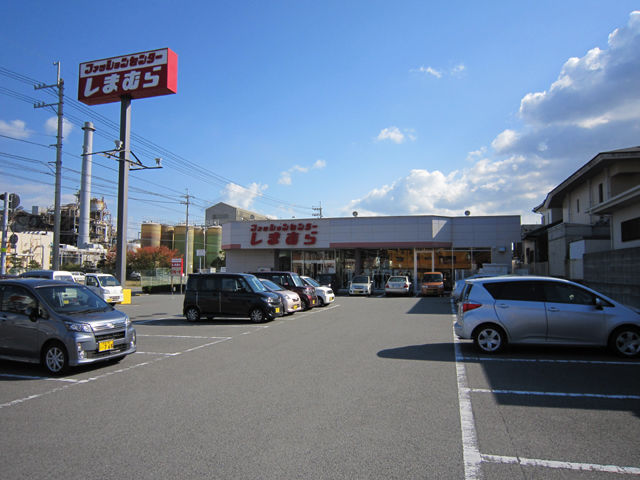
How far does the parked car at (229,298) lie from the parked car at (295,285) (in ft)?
13.4

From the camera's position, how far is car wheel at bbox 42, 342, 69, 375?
7727 mm

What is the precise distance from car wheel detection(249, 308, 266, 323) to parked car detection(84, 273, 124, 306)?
11462 mm

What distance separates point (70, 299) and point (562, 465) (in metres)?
8.36

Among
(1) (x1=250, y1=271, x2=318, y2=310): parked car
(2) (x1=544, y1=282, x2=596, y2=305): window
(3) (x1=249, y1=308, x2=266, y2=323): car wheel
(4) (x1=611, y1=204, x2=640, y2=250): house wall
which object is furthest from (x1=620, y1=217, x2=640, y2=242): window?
(3) (x1=249, y1=308, x2=266, y2=323): car wheel

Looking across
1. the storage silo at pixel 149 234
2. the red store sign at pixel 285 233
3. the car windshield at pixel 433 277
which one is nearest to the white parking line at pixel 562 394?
the car windshield at pixel 433 277

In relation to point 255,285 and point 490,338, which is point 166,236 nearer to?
Result: point 255,285

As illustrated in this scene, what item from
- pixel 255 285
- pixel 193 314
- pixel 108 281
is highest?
pixel 255 285

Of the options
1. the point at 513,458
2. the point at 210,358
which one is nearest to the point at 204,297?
the point at 210,358

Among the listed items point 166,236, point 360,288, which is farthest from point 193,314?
point 166,236

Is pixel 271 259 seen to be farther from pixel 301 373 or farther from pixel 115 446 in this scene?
pixel 115 446

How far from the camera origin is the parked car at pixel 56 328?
25.4 ft

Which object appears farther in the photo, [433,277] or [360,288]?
[360,288]

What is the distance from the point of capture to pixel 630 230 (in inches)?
693

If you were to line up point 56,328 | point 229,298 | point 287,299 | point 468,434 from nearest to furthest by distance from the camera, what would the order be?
point 468,434, point 56,328, point 229,298, point 287,299
